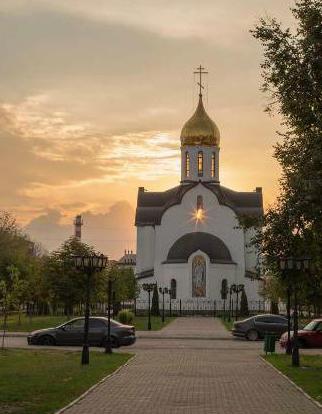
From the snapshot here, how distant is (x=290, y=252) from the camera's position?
21125 mm

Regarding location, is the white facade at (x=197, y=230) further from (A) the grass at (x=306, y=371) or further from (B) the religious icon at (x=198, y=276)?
(A) the grass at (x=306, y=371)

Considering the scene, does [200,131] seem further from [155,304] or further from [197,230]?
[155,304]

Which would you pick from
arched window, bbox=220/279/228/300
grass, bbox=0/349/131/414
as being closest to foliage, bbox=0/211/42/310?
grass, bbox=0/349/131/414

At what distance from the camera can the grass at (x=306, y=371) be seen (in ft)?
49.2

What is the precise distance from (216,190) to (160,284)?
1403 centimetres

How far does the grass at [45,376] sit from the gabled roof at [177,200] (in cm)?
5830

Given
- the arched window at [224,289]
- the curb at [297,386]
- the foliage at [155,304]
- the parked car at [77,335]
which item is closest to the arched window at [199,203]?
the arched window at [224,289]

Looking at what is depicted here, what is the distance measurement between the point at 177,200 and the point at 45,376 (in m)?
65.6

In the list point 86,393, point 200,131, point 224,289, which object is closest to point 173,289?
point 224,289

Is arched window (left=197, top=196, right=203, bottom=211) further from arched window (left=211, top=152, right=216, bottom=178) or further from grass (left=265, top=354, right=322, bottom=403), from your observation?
grass (left=265, top=354, right=322, bottom=403)

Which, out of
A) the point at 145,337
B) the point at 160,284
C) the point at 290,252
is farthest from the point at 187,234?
the point at 290,252

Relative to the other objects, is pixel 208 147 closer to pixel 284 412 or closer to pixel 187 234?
pixel 187 234

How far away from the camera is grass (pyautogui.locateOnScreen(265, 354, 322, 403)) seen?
49.2 ft

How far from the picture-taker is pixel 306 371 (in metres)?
18.9
